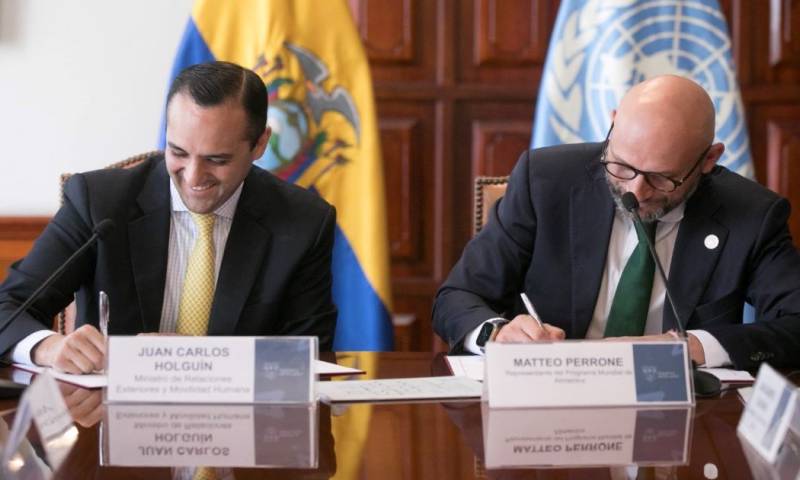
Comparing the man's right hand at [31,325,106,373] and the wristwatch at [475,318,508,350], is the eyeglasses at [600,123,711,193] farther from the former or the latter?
the man's right hand at [31,325,106,373]

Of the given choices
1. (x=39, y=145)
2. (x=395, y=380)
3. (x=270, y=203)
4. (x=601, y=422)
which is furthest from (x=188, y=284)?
(x=39, y=145)

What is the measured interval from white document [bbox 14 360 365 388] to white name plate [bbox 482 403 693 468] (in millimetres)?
342

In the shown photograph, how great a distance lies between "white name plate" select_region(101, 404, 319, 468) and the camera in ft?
4.63

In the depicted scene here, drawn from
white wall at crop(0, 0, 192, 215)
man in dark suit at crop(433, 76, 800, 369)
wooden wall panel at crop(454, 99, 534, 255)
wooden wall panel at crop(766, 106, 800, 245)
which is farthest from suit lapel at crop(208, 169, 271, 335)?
wooden wall panel at crop(766, 106, 800, 245)

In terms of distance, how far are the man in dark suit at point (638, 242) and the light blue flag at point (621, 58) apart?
41.4 inches

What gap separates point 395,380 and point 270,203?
29.7 inches

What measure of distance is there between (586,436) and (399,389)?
0.47m

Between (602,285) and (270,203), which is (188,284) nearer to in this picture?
(270,203)

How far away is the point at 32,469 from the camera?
1339mm

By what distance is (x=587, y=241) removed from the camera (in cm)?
261

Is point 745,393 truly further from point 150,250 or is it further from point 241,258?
point 150,250

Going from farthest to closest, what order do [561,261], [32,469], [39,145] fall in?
[39,145], [561,261], [32,469]

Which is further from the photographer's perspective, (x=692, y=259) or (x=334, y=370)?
(x=692, y=259)

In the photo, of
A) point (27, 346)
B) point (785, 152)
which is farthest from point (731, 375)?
point (785, 152)
